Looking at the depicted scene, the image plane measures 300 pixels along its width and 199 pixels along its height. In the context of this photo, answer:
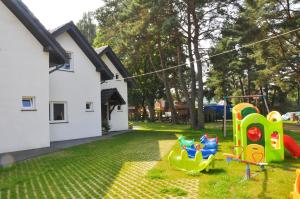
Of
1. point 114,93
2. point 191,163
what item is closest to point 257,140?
point 191,163

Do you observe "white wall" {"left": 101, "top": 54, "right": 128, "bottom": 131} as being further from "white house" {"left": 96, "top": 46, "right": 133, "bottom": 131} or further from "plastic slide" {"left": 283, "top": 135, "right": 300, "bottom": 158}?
"plastic slide" {"left": 283, "top": 135, "right": 300, "bottom": 158}

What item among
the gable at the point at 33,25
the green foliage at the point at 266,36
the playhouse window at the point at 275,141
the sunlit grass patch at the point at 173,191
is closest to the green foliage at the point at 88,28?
the green foliage at the point at 266,36

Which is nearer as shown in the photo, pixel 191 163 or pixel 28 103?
pixel 191 163

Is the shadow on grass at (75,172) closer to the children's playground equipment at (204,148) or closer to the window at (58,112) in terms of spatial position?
the children's playground equipment at (204,148)

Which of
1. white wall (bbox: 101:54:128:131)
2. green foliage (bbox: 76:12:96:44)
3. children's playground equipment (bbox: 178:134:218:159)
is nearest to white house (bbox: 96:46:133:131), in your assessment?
white wall (bbox: 101:54:128:131)

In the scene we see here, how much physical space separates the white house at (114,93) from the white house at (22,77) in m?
7.29

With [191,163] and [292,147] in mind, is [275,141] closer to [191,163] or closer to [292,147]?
[292,147]

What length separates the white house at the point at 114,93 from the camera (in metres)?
22.3

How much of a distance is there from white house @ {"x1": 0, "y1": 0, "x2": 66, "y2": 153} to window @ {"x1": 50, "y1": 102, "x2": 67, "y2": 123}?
2.84 m

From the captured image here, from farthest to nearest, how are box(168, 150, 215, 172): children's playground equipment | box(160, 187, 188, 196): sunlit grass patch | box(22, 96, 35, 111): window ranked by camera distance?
box(22, 96, 35, 111): window → box(168, 150, 215, 172): children's playground equipment → box(160, 187, 188, 196): sunlit grass patch

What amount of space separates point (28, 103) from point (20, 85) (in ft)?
2.92

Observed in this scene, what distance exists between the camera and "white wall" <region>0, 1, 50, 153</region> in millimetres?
13070

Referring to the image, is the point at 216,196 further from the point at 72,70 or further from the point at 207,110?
the point at 207,110

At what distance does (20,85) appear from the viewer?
44.6ft
